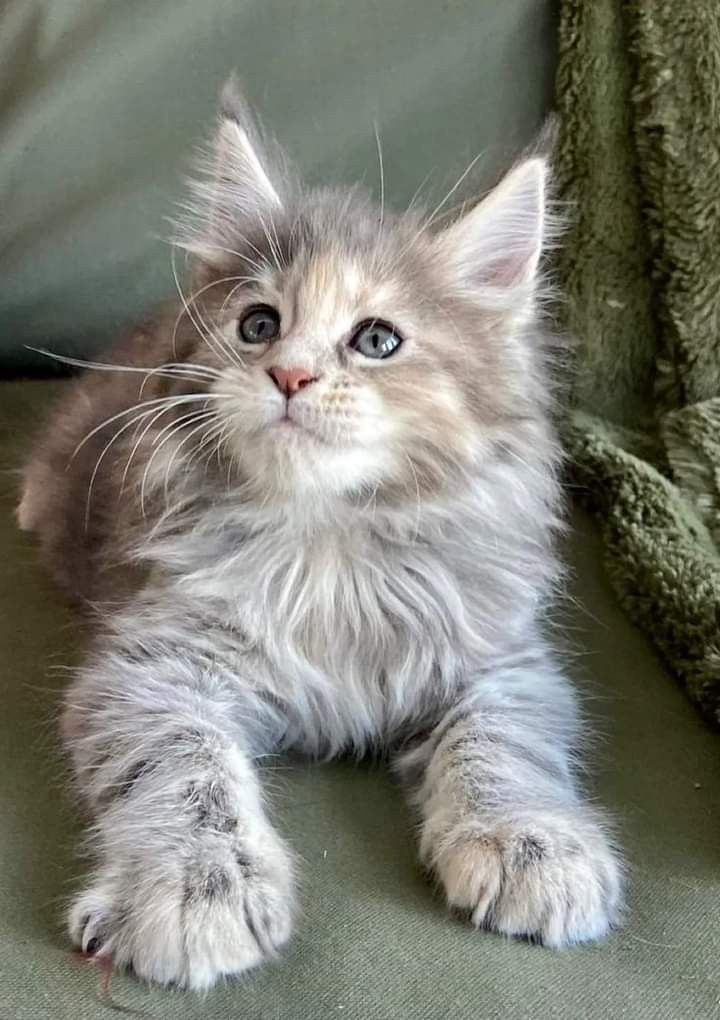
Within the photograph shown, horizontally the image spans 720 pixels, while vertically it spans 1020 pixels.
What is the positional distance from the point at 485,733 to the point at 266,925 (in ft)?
1.19

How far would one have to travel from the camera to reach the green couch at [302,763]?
0.96 metres

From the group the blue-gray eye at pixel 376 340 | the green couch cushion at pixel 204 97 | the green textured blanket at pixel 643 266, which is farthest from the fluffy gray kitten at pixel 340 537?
the green couch cushion at pixel 204 97

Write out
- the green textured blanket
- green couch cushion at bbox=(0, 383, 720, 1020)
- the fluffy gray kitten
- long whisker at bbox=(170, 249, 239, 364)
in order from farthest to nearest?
the green textured blanket
long whisker at bbox=(170, 249, 239, 364)
the fluffy gray kitten
green couch cushion at bbox=(0, 383, 720, 1020)

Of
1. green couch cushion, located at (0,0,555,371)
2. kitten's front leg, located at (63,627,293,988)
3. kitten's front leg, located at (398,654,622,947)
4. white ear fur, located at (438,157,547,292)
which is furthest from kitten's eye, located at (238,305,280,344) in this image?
green couch cushion, located at (0,0,555,371)

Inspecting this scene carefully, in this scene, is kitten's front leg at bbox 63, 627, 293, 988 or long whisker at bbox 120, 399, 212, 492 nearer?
kitten's front leg at bbox 63, 627, 293, 988

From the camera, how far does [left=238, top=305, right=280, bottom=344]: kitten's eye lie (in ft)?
4.18

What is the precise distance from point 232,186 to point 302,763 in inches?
29.9

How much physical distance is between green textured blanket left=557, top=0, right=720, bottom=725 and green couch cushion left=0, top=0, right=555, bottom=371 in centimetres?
13

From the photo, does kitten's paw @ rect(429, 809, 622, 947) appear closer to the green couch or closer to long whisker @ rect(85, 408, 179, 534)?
the green couch

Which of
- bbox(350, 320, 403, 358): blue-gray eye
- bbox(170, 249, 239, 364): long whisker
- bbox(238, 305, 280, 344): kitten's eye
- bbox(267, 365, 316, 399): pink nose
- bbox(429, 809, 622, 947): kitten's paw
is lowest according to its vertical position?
bbox(429, 809, 622, 947): kitten's paw

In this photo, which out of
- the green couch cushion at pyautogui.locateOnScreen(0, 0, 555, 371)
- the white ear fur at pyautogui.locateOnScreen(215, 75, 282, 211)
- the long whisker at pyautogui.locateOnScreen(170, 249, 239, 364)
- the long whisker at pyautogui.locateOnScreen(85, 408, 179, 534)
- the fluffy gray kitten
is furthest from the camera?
the green couch cushion at pyautogui.locateOnScreen(0, 0, 555, 371)

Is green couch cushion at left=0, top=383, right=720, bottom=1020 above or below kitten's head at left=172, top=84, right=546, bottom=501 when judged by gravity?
below

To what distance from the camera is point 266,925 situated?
38.6 inches

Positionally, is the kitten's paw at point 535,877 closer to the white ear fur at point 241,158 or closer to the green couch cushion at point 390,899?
the green couch cushion at point 390,899
